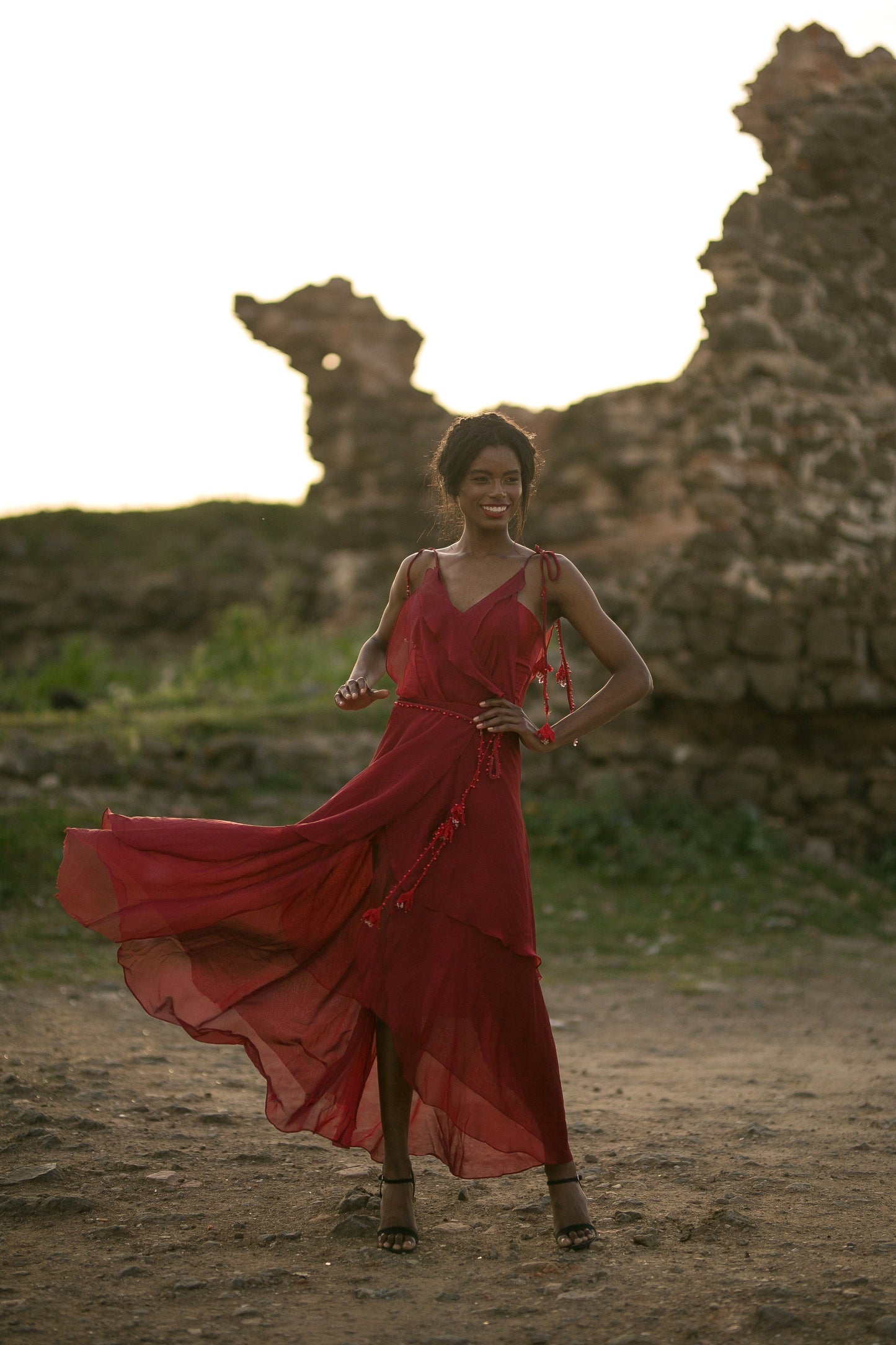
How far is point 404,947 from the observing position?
258 centimetres

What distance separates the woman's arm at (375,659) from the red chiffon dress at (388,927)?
0.53 ft

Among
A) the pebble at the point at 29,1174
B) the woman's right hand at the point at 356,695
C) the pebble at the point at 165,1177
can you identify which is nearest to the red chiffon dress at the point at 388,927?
the woman's right hand at the point at 356,695

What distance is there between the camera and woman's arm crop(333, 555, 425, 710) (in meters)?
2.87

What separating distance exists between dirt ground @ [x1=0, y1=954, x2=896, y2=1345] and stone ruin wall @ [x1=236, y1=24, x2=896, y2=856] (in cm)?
342

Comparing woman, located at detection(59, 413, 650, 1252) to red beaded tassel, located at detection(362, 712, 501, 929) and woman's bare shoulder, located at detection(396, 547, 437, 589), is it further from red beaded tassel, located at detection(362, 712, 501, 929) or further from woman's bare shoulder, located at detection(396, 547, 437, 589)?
woman's bare shoulder, located at detection(396, 547, 437, 589)

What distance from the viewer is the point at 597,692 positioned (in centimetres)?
279

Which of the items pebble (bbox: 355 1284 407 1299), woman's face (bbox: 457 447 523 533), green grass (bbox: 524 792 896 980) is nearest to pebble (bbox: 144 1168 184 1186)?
pebble (bbox: 355 1284 407 1299)

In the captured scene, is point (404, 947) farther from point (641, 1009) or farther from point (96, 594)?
point (96, 594)

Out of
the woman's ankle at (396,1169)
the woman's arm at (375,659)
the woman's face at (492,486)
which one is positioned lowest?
the woman's ankle at (396,1169)

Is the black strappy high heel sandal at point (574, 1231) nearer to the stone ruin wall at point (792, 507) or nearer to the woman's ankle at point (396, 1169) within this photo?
the woman's ankle at point (396, 1169)

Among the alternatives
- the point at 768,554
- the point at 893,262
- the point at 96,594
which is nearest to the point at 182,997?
the point at 768,554

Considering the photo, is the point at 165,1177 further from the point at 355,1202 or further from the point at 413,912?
the point at 413,912

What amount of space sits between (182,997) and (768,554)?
18.5 feet

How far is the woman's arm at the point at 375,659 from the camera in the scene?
9.43ft
